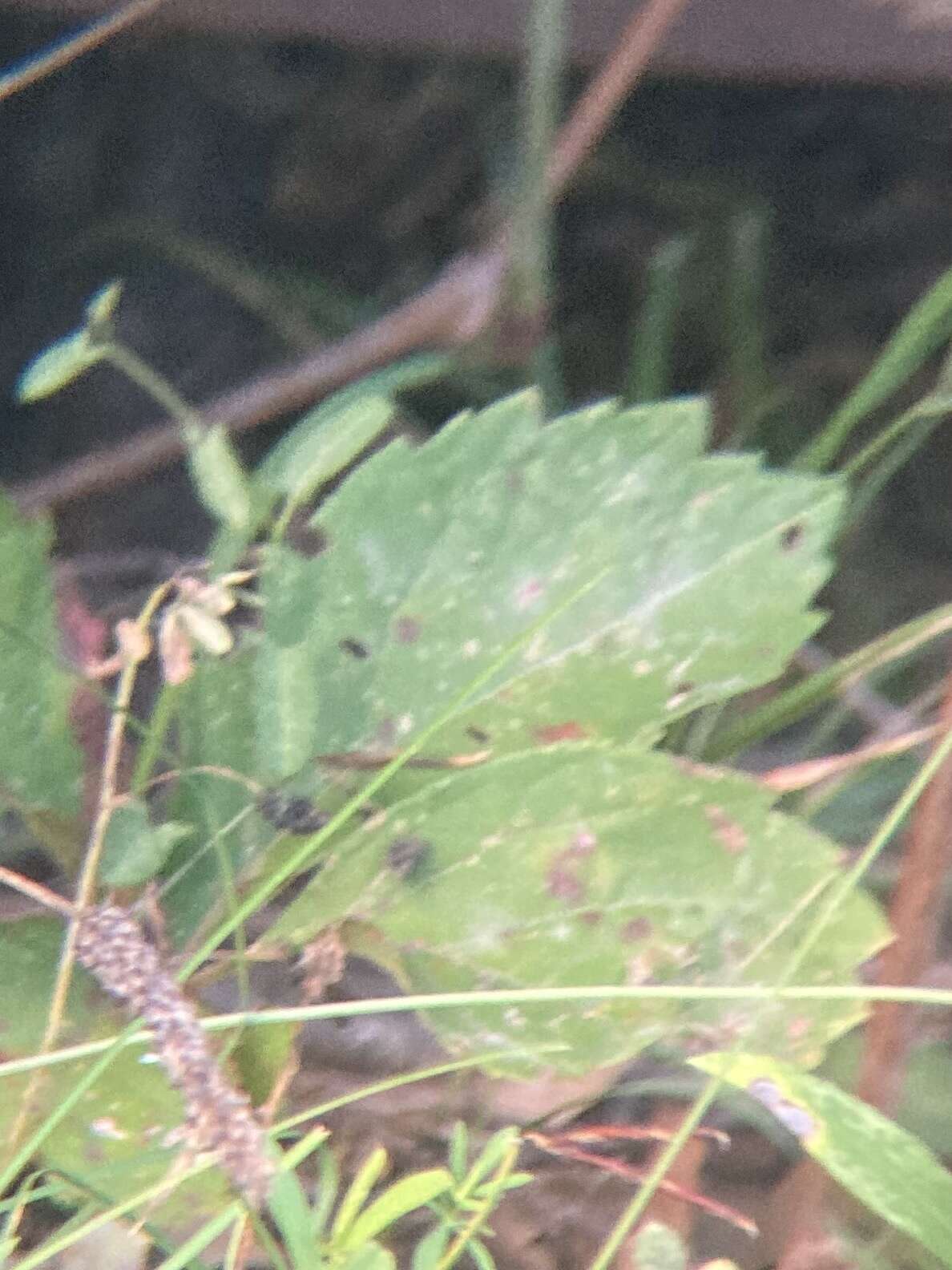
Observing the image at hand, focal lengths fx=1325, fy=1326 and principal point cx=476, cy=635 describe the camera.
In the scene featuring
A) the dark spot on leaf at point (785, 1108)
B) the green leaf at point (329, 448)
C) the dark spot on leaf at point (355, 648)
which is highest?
the green leaf at point (329, 448)

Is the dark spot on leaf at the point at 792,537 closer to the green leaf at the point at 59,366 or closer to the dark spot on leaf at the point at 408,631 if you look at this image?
the dark spot on leaf at the point at 408,631

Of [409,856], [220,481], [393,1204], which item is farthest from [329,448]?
[393,1204]

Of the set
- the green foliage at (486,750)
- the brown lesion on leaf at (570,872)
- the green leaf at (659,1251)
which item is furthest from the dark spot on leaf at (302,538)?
the green leaf at (659,1251)

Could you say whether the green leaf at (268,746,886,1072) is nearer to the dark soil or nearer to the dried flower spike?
the dried flower spike

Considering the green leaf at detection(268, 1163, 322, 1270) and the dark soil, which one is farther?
the dark soil

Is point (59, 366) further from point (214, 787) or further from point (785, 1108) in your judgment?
point (785, 1108)

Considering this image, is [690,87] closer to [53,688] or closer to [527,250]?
[527,250]

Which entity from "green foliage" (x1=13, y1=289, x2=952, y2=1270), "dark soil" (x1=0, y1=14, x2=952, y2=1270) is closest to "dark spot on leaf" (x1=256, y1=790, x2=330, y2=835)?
"green foliage" (x1=13, y1=289, x2=952, y2=1270)
